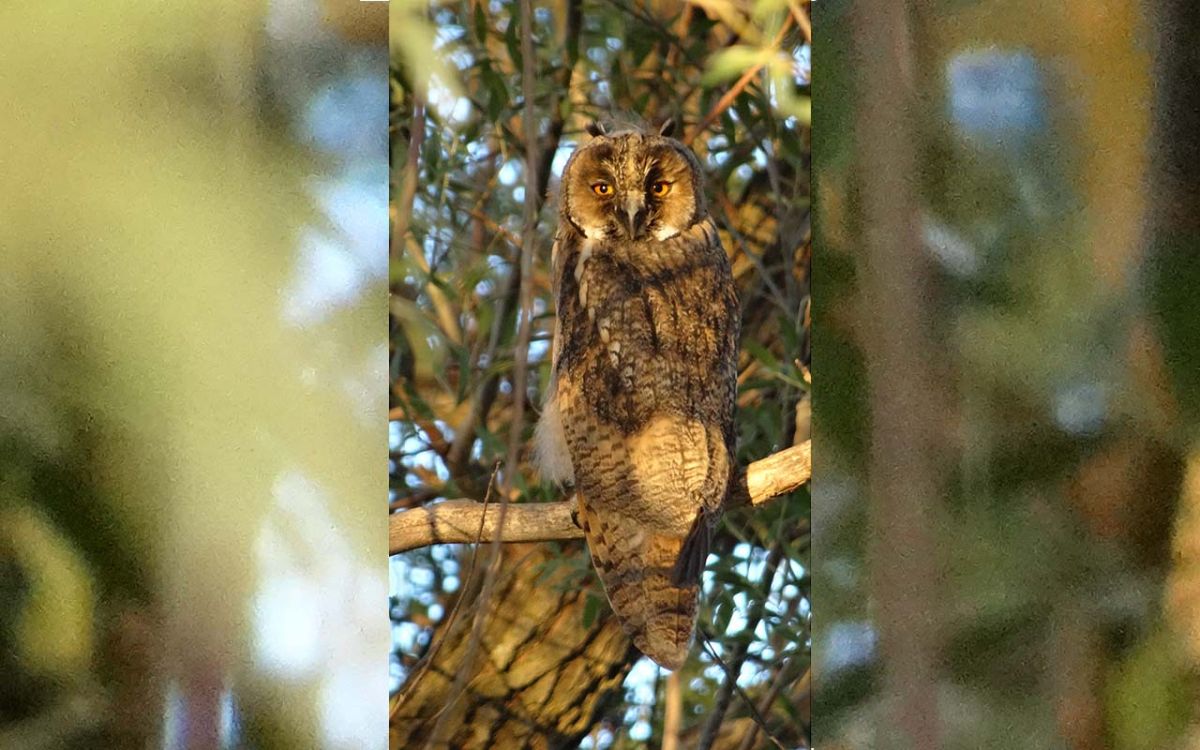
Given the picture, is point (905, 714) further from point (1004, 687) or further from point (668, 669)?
point (668, 669)

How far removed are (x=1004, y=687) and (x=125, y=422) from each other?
50.9 inches

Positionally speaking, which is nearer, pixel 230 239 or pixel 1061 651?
pixel 230 239

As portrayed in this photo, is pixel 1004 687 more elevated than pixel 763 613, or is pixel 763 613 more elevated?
pixel 763 613

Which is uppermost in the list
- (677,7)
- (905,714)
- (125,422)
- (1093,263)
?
(677,7)

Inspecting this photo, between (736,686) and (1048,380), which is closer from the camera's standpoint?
(736,686)

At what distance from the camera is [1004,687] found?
6.03ft

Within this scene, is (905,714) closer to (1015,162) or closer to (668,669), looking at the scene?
(668,669)

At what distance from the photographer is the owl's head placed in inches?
62.8

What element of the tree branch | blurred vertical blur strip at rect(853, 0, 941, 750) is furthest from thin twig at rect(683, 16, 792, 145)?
the tree branch

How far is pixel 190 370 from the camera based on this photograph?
168cm

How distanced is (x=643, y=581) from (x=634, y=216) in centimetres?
46

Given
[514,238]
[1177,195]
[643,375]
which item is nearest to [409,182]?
[514,238]

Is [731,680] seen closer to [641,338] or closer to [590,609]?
[590,609]

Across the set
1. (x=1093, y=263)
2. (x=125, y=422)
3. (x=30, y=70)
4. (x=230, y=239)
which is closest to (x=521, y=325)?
(x=230, y=239)
